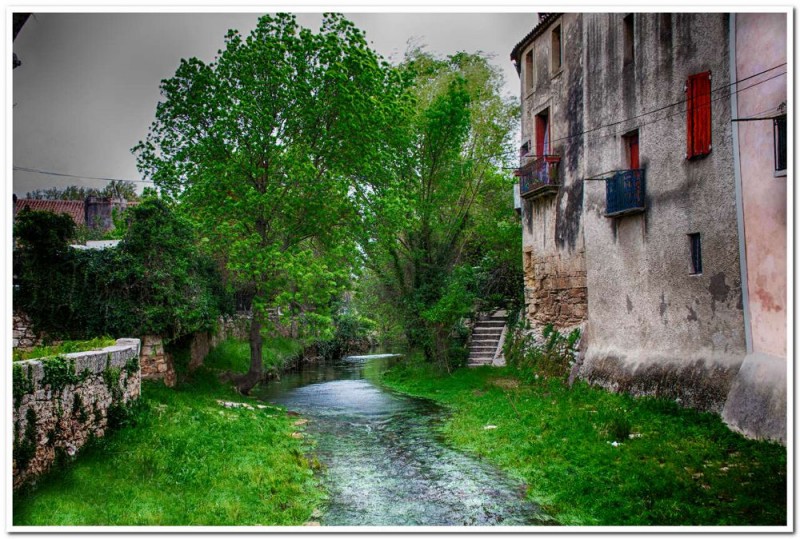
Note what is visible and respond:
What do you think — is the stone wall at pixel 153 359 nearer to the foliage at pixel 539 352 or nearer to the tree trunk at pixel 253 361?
the tree trunk at pixel 253 361

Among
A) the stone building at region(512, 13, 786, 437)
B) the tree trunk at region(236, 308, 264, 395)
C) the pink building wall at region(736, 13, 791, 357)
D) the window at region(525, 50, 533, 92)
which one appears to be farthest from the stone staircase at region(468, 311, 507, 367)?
the pink building wall at region(736, 13, 791, 357)

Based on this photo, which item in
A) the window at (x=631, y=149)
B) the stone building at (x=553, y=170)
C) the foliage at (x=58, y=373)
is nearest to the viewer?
the foliage at (x=58, y=373)

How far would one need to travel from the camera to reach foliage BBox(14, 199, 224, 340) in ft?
37.7

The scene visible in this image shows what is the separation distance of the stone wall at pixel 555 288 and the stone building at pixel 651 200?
0.07 meters

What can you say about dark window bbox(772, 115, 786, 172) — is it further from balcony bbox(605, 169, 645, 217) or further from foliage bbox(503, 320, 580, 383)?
foliage bbox(503, 320, 580, 383)

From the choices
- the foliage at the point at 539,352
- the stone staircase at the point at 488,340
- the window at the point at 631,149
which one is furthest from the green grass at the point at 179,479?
the stone staircase at the point at 488,340

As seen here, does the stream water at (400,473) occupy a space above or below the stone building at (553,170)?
below

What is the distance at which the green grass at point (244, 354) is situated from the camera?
1779cm

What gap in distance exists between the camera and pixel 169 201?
14461 mm

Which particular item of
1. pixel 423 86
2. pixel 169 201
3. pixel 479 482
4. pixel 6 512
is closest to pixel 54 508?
pixel 6 512

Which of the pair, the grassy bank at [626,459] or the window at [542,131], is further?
the window at [542,131]

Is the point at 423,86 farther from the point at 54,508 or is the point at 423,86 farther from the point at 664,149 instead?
the point at 54,508

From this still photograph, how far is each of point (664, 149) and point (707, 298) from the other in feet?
9.12

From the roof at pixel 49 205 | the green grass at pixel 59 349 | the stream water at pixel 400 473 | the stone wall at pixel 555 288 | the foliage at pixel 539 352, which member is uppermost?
the roof at pixel 49 205
